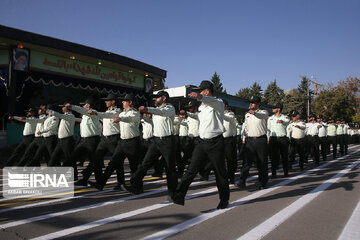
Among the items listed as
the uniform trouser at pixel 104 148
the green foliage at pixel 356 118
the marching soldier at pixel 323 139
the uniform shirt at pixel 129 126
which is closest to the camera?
the uniform shirt at pixel 129 126

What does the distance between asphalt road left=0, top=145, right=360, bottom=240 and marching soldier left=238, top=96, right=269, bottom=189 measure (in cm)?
37

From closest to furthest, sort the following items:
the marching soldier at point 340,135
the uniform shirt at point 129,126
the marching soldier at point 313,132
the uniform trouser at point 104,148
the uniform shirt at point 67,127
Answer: the uniform shirt at point 129,126 → the uniform trouser at point 104,148 → the uniform shirt at point 67,127 → the marching soldier at point 313,132 → the marching soldier at point 340,135

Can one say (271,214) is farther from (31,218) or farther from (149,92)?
(149,92)

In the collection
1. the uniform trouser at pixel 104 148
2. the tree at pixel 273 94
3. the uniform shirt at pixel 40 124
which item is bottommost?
the uniform trouser at pixel 104 148

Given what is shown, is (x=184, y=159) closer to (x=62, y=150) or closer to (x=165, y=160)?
(x=165, y=160)

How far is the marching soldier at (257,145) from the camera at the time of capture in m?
6.56

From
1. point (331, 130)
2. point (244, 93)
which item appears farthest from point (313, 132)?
point (244, 93)

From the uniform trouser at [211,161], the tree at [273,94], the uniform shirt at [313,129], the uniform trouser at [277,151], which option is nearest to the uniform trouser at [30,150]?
the uniform trouser at [211,161]

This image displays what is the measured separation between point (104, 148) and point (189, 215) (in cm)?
283

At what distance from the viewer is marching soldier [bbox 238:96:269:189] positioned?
6.56 metres

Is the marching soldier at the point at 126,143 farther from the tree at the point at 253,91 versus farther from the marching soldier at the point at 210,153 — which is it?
the tree at the point at 253,91

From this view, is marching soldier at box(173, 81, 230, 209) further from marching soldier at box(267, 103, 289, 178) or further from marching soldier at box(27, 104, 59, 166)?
Result: marching soldier at box(27, 104, 59, 166)

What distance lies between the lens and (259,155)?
6.70 m

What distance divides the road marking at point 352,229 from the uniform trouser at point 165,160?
9.10ft
